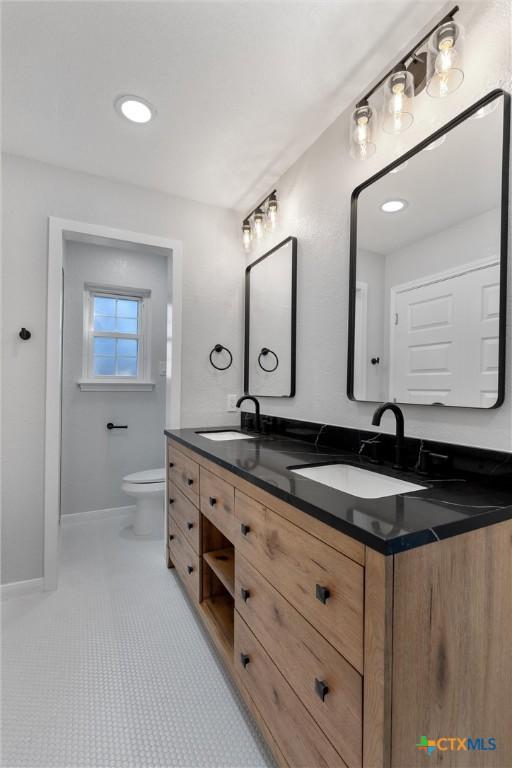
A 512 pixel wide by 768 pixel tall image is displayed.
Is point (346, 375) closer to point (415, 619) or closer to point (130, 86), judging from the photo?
point (415, 619)

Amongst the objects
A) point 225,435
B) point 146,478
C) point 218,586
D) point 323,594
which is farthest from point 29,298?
point 323,594

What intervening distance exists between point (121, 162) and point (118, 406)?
1.95 metres

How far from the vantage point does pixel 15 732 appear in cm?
123

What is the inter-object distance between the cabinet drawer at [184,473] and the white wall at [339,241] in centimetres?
65

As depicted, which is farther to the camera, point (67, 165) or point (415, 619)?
point (67, 165)

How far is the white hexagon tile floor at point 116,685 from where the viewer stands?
116cm

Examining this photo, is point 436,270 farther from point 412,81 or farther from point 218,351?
point 218,351

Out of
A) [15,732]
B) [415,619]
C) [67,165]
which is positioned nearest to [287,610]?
[415,619]

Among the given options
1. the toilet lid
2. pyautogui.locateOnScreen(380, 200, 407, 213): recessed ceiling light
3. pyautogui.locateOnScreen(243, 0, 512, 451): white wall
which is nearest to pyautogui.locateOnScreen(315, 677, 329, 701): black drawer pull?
pyautogui.locateOnScreen(243, 0, 512, 451): white wall

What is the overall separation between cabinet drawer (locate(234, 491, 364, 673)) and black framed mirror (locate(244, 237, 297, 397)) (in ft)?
3.53

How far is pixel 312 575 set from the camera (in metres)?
0.87

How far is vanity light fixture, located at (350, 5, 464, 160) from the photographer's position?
112 cm

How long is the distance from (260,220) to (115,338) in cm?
179

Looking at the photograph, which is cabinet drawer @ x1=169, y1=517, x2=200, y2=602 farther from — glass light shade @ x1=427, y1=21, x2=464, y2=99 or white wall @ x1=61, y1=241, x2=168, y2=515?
glass light shade @ x1=427, y1=21, x2=464, y2=99
